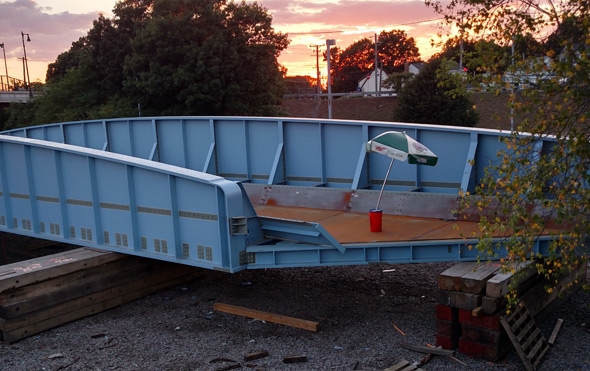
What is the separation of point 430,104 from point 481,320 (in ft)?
88.7

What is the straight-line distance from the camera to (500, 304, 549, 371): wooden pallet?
6.65 m

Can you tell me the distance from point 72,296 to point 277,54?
28.8 m

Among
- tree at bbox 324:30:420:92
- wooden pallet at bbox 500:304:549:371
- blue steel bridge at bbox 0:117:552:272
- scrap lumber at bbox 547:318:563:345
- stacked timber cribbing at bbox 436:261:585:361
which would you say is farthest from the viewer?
tree at bbox 324:30:420:92

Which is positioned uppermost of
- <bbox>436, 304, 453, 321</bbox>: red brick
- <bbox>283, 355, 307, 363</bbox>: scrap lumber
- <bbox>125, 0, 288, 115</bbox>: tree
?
<bbox>125, 0, 288, 115</bbox>: tree

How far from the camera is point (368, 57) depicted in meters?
93.8

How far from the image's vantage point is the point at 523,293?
7.55m

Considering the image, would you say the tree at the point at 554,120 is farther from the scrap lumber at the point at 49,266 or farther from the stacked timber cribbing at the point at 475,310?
the scrap lumber at the point at 49,266

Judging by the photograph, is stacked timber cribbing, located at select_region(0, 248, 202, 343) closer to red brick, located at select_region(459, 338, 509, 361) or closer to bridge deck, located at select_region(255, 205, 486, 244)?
bridge deck, located at select_region(255, 205, 486, 244)

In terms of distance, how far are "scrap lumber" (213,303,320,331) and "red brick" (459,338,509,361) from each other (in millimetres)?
2076

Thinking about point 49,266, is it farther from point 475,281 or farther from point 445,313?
point 475,281

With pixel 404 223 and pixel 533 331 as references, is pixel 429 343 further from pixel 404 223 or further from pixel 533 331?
pixel 404 223

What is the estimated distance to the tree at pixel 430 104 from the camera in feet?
106

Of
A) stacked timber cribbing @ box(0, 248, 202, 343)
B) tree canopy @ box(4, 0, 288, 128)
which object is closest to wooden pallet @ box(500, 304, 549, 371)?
stacked timber cribbing @ box(0, 248, 202, 343)

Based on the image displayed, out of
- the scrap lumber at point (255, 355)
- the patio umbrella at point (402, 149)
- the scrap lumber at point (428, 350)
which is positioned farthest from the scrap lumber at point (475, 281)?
the scrap lumber at point (255, 355)
